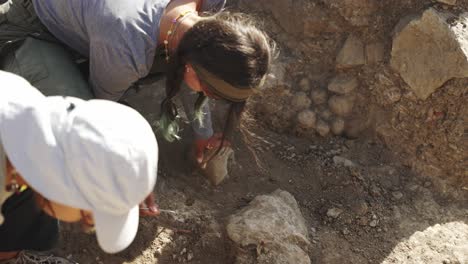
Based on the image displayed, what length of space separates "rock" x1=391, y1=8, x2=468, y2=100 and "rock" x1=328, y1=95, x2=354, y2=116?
9.7 inches

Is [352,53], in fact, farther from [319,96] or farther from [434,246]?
[434,246]

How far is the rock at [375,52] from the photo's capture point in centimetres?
223

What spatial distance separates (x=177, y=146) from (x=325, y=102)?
692mm

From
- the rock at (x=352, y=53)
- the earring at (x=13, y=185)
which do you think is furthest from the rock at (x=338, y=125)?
the earring at (x=13, y=185)

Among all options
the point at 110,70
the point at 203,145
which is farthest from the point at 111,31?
the point at 203,145

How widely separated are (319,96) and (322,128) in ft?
0.46

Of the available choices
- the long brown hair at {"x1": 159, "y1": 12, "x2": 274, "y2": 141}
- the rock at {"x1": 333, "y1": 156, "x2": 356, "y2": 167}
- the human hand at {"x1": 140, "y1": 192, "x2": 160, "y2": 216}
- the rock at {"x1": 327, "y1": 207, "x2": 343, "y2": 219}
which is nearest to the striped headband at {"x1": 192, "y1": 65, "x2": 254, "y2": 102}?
the long brown hair at {"x1": 159, "y1": 12, "x2": 274, "y2": 141}

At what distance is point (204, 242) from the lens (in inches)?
73.2

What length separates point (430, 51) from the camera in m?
2.09

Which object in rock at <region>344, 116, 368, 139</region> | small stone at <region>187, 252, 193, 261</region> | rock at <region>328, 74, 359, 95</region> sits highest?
rock at <region>328, 74, 359, 95</region>

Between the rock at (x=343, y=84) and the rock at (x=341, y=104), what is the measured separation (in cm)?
3

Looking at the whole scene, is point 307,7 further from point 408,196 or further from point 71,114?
point 71,114

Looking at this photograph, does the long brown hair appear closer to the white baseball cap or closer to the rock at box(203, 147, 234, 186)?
the white baseball cap

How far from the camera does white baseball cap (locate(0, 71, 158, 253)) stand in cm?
98
